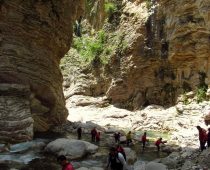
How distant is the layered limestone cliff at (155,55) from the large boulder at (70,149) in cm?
1812

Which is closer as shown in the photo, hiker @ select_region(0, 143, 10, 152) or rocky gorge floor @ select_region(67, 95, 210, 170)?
rocky gorge floor @ select_region(67, 95, 210, 170)

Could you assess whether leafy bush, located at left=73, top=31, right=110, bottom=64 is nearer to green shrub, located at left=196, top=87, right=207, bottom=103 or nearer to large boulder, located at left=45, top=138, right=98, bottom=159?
green shrub, located at left=196, top=87, right=207, bottom=103

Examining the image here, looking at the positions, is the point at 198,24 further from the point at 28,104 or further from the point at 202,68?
the point at 28,104

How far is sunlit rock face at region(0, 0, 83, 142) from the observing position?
21844 mm

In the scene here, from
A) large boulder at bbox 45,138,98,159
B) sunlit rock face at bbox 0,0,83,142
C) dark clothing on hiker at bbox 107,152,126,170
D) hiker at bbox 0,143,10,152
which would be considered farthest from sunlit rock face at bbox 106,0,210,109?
dark clothing on hiker at bbox 107,152,126,170

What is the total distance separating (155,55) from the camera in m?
39.0

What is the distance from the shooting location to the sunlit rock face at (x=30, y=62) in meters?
21.8

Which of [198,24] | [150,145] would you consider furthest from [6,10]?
[198,24]

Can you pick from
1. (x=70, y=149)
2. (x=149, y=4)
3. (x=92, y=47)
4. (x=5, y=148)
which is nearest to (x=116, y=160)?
(x=70, y=149)

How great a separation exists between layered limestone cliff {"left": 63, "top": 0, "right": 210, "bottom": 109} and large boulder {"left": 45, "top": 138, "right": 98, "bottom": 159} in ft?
59.4

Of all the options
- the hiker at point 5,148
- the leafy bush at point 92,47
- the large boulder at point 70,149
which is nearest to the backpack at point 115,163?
the large boulder at point 70,149

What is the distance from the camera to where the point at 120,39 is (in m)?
43.6

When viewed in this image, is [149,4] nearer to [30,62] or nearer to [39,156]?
[30,62]

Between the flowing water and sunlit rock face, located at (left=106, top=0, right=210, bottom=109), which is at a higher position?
sunlit rock face, located at (left=106, top=0, right=210, bottom=109)
